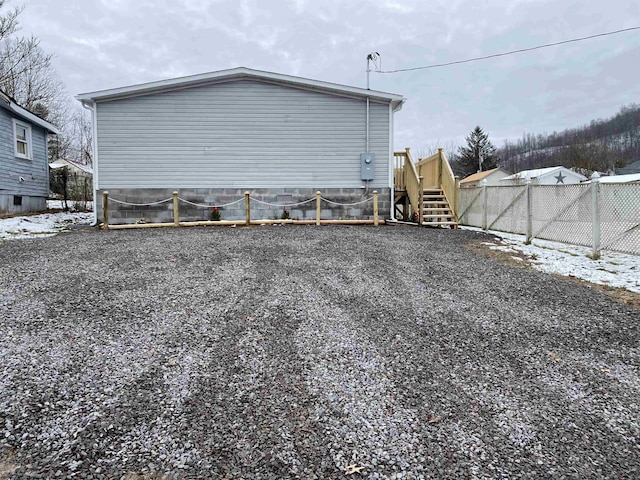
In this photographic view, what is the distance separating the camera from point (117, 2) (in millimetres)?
12977

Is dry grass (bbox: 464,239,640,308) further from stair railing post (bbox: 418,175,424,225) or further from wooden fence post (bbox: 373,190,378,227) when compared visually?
wooden fence post (bbox: 373,190,378,227)

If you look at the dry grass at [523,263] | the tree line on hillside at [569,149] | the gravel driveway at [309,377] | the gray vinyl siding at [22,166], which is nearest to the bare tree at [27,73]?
the gray vinyl siding at [22,166]

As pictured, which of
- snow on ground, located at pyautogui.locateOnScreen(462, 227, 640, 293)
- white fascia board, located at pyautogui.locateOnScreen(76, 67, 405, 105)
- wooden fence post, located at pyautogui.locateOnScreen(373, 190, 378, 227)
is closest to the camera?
snow on ground, located at pyautogui.locateOnScreen(462, 227, 640, 293)

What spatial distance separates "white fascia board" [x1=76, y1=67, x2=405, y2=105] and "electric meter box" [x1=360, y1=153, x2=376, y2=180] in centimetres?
162

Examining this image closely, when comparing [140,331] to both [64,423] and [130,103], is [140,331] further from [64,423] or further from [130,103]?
[130,103]

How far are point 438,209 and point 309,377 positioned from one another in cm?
891

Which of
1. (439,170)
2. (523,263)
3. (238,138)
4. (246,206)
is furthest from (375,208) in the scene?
(523,263)

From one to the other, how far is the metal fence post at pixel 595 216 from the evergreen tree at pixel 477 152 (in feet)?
134

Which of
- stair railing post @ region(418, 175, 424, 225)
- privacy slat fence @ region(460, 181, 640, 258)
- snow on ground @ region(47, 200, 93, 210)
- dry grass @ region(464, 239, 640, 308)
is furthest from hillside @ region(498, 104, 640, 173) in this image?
snow on ground @ region(47, 200, 93, 210)

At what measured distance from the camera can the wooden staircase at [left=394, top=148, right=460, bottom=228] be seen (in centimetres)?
1042

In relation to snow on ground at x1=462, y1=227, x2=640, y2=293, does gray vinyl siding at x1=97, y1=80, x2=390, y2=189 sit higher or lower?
higher

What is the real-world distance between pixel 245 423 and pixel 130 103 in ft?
34.7

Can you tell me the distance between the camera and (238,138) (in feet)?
34.6

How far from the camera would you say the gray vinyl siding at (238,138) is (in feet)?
33.8
